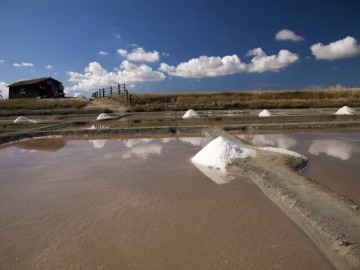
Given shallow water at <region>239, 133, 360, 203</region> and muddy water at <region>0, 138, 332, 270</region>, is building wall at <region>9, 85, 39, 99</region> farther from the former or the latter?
muddy water at <region>0, 138, 332, 270</region>

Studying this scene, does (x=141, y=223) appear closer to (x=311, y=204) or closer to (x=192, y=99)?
(x=311, y=204)

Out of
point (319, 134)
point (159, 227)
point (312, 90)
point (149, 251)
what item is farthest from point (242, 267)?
point (312, 90)

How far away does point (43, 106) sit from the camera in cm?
2178

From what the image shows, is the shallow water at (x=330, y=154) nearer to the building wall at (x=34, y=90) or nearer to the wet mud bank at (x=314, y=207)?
the wet mud bank at (x=314, y=207)

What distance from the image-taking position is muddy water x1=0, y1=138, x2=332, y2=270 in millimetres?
2221

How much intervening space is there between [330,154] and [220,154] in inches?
83.0

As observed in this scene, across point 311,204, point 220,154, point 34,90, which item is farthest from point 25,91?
point 311,204

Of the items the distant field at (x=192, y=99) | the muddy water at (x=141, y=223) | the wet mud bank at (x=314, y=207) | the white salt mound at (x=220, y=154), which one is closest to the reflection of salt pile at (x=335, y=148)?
the wet mud bank at (x=314, y=207)

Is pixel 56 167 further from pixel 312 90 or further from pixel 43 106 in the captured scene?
pixel 312 90

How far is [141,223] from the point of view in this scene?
9.18ft

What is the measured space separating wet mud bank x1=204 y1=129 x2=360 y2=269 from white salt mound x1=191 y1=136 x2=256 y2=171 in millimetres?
206

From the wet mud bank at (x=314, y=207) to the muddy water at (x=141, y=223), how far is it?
0.31 feet

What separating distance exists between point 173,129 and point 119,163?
4.07m

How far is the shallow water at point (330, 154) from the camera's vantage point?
12.5 ft
